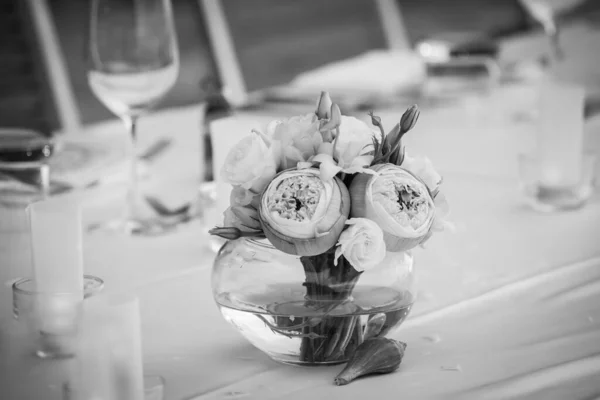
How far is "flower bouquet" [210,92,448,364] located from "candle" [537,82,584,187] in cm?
58

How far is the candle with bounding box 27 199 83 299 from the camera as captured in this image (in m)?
0.64

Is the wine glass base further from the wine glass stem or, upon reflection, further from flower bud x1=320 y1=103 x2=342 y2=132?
flower bud x1=320 y1=103 x2=342 y2=132

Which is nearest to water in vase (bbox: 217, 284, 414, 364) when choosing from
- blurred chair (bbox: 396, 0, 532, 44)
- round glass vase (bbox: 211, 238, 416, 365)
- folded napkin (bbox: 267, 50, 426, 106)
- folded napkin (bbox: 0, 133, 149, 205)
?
round glass vase (bbox: 211, 238, 416, 365)

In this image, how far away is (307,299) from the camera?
2.17 feet

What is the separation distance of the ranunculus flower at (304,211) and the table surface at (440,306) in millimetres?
118

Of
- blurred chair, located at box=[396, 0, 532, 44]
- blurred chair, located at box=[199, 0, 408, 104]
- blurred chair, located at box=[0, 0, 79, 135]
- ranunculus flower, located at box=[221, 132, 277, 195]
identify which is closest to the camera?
ranunculus flower, located at box=[221, 132, 277, 195]

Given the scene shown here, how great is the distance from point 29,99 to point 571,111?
1.81m

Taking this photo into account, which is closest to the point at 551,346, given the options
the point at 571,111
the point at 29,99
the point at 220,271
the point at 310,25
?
the point at 220,271

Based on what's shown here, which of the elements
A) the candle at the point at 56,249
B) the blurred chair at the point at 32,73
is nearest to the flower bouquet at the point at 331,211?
the candle at the point at 56,249

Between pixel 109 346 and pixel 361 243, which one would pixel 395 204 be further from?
pixel 109 346

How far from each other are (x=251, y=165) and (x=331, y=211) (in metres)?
0.08

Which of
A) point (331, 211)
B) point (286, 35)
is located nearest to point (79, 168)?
point (331, 211)

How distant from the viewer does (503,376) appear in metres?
0.68

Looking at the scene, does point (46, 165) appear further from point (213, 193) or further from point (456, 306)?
point (456, 306)
